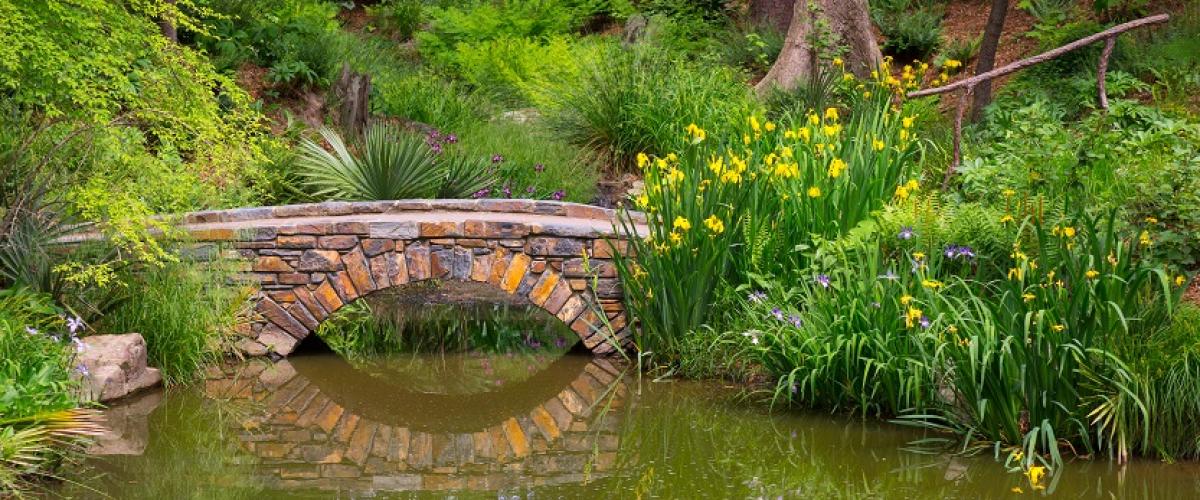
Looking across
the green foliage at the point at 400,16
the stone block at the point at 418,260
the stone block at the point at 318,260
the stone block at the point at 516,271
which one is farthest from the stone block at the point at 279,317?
the green foliage at the point at 400,16

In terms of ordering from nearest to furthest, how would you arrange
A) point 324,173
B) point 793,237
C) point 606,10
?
1. point 793,237
2. point 324,173
3. point 606,10

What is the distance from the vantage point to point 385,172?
1227cm

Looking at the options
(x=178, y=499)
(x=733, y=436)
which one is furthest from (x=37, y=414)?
(x=733, y=436)

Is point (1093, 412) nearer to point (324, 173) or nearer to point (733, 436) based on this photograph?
point (733, 436)

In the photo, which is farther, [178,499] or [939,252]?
[939,252]

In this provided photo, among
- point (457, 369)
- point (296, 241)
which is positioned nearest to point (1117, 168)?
point (457, 369)

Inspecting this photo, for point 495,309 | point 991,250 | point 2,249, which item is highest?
point 2,249

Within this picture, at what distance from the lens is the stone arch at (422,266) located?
33.9 ft

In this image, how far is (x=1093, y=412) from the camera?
287 inches

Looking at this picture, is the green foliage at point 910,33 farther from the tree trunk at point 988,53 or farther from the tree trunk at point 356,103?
the tree trunk at point 356,103

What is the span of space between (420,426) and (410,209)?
2729mm

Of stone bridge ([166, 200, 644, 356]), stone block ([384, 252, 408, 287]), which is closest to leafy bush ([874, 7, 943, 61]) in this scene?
stone bridge ([166, 200, 644, 356])

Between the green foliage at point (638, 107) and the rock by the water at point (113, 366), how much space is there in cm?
583

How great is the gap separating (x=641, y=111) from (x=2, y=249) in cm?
645
